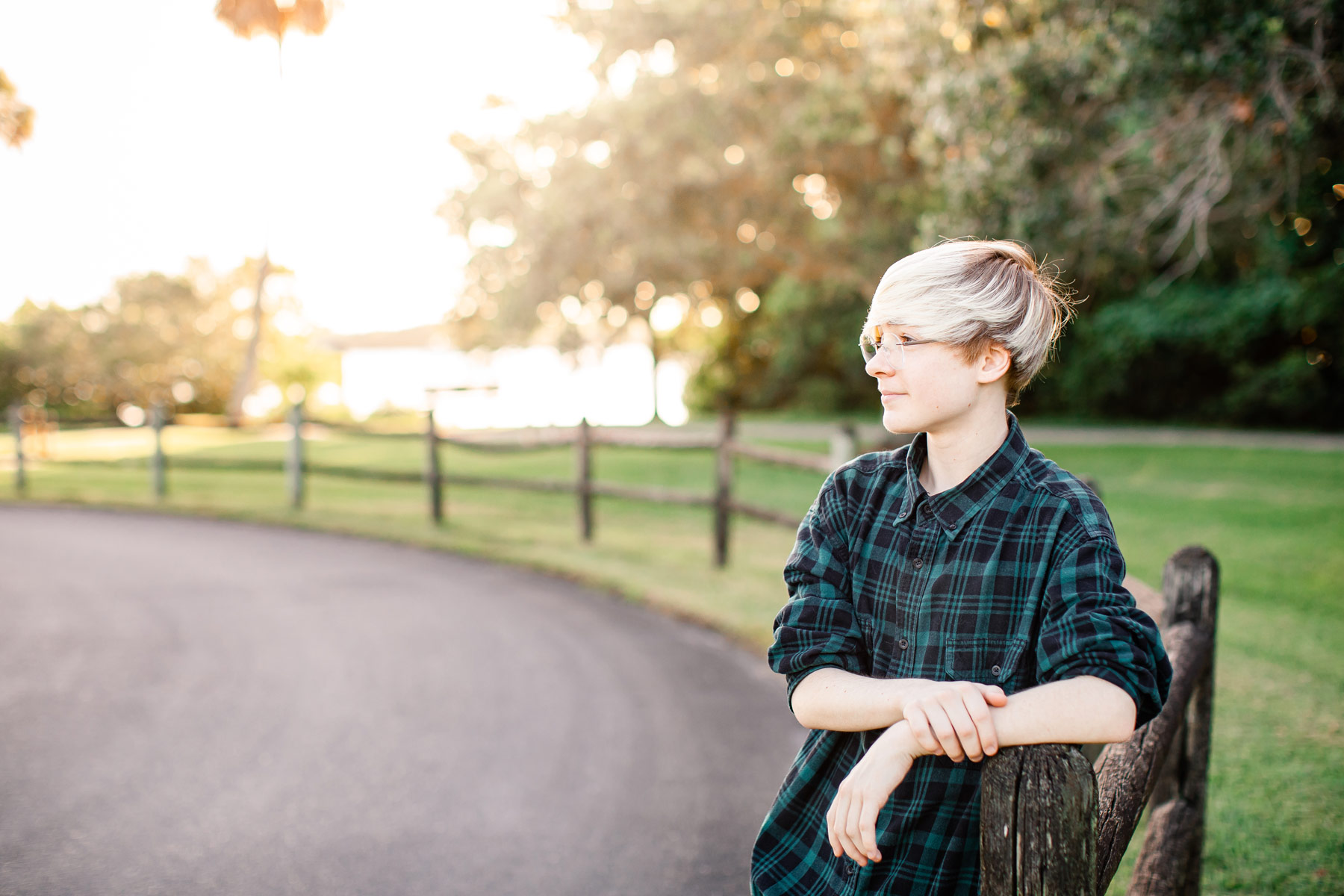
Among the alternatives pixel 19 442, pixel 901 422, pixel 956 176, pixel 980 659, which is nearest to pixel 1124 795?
pixel 980 659

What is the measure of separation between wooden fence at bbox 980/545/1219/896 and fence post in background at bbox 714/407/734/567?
5464 millimetres

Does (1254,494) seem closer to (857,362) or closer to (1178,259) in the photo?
(1178,259)

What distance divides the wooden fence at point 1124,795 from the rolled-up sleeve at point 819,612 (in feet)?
1.02

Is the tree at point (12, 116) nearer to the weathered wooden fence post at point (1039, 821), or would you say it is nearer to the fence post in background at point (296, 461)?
the fence post in background at point (296, 461)

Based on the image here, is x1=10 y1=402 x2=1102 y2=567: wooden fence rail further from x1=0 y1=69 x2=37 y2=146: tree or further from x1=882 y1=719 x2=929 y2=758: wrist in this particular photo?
x1=0 y1=69 x2=37 y2=146: tree

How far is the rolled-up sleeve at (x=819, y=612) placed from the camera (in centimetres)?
155

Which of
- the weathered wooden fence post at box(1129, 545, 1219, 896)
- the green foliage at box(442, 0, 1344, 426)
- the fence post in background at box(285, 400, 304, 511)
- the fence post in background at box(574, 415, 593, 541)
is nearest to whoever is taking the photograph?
the weathered wooden fence post at box(1129, 545, 1219, 896)

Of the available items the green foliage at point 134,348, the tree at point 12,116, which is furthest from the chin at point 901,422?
the green foliage at point 134,348

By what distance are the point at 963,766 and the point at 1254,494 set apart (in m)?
11.3

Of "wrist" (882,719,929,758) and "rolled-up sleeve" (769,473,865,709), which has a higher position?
"rolled-up sleeve" (769,473,865,709)

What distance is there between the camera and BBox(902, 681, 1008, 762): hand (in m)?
1.33

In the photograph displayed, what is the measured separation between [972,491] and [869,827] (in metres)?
0.55

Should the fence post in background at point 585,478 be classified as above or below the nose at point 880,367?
below

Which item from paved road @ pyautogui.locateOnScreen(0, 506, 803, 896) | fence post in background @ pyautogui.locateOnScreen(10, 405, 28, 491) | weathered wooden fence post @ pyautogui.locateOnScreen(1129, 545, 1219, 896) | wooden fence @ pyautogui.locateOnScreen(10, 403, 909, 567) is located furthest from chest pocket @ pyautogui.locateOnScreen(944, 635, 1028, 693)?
fence post in background @ pyautogui.locateOnScreen(10, 405, 28, 491)
